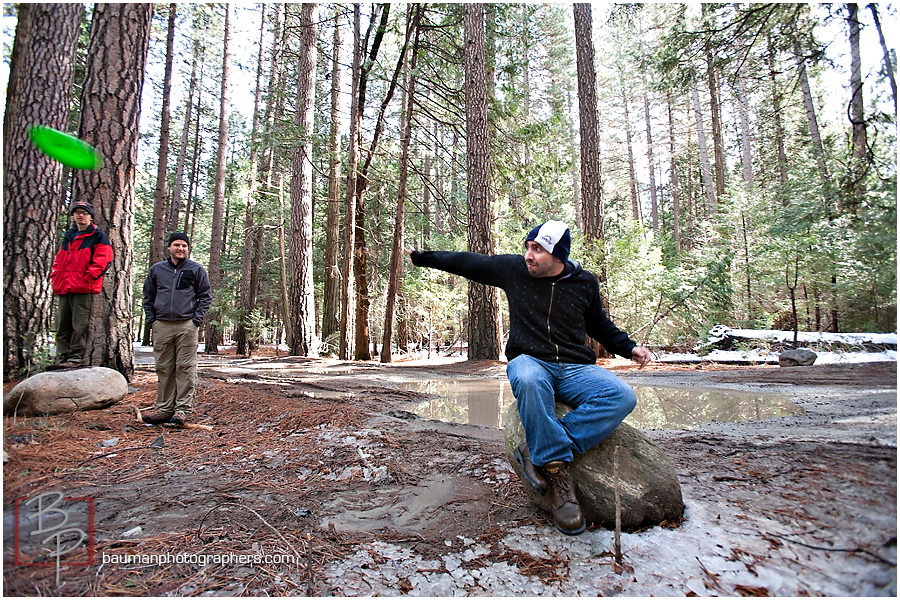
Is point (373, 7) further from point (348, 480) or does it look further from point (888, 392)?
point (888, 392)

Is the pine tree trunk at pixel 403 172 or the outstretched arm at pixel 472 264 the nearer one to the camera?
the outstretched arm at pixel 472 264

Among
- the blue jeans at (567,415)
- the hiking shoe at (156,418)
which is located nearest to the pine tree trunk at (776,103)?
the blue jeans at (567,415)

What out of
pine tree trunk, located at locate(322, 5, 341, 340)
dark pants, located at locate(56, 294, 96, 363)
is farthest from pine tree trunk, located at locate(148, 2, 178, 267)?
dark pants, located at locate(56, 294, 96, 363)

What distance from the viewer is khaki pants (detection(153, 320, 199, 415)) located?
448cm

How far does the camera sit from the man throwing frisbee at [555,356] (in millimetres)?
2275

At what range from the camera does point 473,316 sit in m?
9.70

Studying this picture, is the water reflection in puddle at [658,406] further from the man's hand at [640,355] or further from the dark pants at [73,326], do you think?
the dark pants at [73,326]

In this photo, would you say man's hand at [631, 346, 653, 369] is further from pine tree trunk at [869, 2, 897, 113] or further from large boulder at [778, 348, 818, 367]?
pine tree trunk at [869, 2, 897, 113]

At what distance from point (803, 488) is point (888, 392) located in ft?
1.42

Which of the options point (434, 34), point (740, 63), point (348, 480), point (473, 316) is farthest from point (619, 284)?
point (348, 480)

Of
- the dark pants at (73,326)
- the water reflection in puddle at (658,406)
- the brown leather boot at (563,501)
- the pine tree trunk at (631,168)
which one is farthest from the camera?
the pine tree trunk at (631,168)

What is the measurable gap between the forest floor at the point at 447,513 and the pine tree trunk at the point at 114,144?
2029mm

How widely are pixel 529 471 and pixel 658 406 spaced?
10.7 feet

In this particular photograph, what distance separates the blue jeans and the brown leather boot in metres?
0.06
